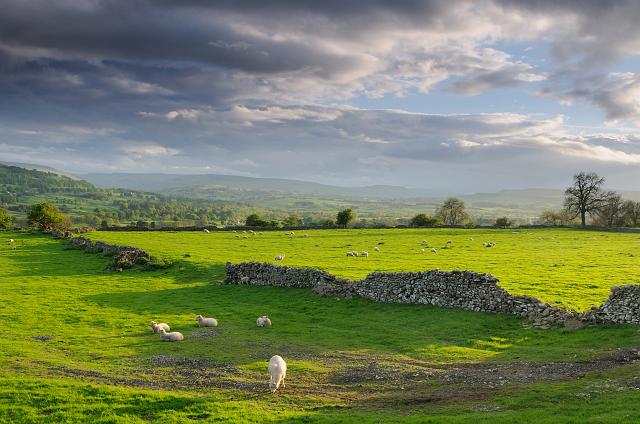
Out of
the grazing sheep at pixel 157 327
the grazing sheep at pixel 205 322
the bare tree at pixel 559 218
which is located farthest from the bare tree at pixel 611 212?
the grazing sheep at pixel 157 327

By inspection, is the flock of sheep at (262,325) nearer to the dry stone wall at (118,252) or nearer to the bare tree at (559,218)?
the dry stone wall at (118,252)

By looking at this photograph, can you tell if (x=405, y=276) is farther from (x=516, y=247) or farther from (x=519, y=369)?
(x=516, y=247)

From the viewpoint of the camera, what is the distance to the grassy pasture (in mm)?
29609

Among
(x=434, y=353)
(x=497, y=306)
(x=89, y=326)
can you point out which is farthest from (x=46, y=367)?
(x=497, y=306)

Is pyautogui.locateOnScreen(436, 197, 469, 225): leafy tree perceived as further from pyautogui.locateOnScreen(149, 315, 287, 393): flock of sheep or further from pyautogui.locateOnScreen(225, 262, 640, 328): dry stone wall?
pyautogui.locateOnScreen(149, 315, 287, 393): flock of sheep

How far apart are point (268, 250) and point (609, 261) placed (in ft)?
106

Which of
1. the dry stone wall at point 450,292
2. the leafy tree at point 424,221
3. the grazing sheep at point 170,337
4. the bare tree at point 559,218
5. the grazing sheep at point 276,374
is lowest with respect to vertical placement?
the grazing sheep at point 170,337

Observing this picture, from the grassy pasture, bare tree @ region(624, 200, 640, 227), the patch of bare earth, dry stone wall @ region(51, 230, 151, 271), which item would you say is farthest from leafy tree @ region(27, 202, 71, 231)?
bare tree @ region(624, 200, 640, 227)

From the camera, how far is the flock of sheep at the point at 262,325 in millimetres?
14750

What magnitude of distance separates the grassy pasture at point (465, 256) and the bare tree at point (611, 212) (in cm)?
3326

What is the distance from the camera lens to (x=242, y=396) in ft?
46.7

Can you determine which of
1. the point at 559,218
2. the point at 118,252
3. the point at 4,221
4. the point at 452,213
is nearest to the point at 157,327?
the point at 118,252

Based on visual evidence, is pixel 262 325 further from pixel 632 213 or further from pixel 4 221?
pixel 632 213

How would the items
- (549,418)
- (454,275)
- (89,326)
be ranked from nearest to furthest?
1. (549,418)
2. (89,326)
3. (454,275)
